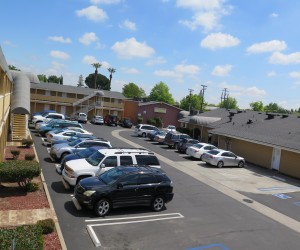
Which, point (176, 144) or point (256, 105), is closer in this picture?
point (176, 144)

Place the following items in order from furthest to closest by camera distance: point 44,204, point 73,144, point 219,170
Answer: point 219,170 → point 73,144 → point 44,204

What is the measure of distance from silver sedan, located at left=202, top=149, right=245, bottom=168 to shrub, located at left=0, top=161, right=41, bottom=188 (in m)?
15.8

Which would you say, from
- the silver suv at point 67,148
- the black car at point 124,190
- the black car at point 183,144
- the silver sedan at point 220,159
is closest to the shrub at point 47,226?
the black car at point 124,190

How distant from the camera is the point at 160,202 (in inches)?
563

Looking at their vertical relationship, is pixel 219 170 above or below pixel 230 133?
below

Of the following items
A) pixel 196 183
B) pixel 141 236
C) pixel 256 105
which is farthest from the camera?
pixel 256 105

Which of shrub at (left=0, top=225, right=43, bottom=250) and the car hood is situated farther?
the car hood

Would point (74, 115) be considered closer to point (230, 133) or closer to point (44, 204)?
point (230, 133)

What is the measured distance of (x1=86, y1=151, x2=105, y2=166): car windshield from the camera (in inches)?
635

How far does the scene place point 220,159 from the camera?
2678 cm

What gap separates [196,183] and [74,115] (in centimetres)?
4091

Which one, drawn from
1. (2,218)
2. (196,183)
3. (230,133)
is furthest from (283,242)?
(230,133)

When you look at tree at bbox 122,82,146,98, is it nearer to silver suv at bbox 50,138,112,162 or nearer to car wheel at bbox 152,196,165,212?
silver suv at bbox 50,138,112,162

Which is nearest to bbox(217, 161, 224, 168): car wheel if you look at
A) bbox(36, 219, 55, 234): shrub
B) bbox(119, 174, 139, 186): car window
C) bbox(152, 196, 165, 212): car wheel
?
bbox(152, 196, 165, 212): car wheel
